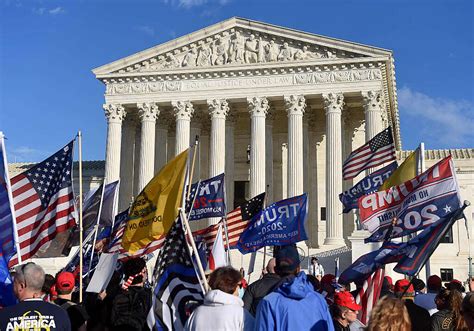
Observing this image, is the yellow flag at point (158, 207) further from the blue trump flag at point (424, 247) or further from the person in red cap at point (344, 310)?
the blue trump flag at point (424, 247)

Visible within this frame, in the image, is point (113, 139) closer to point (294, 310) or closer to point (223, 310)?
point (223, 310)

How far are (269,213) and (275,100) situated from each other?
27020mm

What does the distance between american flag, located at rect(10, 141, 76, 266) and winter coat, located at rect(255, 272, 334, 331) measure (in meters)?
5.68

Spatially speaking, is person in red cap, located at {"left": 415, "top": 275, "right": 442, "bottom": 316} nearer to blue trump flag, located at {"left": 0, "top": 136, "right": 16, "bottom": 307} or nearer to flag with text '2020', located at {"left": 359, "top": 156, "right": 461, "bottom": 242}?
flag with text '2020', located at {"left": 359, "top": 156, "right": 461, "bottom": 242}

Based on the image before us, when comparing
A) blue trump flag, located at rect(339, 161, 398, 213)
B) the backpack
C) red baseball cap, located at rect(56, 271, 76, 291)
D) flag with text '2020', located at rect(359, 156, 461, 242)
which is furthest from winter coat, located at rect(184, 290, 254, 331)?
blue trump flag, located at rect(339, 161, 398, 213)

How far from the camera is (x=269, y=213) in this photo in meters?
15.0

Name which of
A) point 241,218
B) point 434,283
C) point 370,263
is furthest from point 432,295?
point 241,218

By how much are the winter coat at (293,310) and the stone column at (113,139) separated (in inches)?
1440

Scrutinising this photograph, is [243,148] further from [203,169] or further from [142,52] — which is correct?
[142,52]

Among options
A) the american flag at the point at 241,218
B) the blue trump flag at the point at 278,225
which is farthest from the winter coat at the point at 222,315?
the american flag at the point at 241,218

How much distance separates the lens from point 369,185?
16422 mm

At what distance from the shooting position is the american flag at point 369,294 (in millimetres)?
8384

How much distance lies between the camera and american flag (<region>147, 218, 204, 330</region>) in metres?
6.69

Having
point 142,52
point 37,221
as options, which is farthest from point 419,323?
point 142,52
